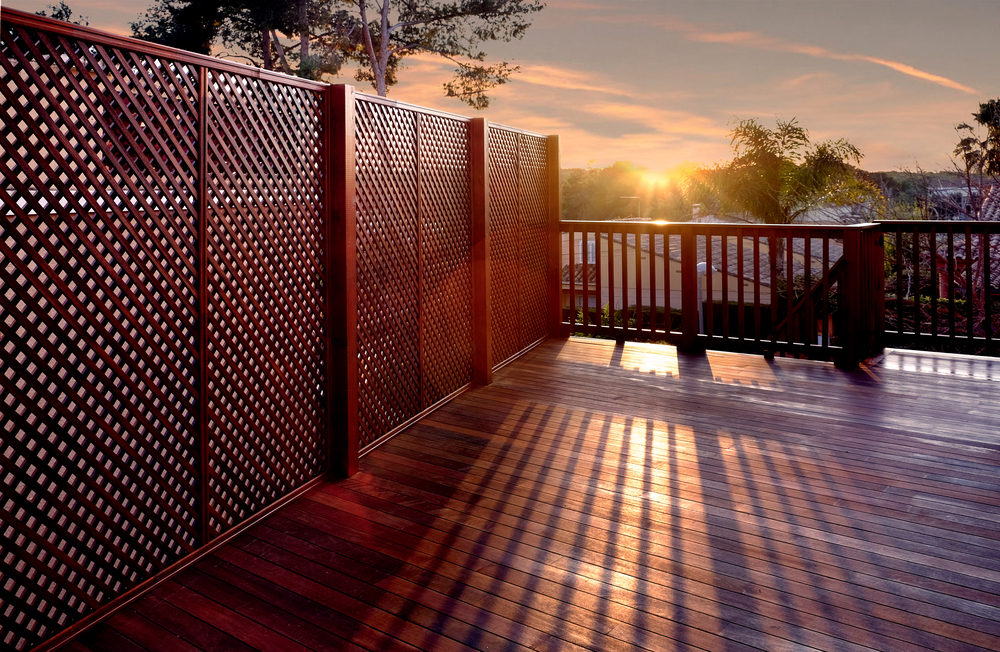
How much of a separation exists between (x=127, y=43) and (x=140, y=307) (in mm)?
913

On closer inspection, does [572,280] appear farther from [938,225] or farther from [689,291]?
[938,225]

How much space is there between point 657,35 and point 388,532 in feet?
64.4

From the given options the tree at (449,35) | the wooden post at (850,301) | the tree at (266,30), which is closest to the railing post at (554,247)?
the wooden post at (850,301)

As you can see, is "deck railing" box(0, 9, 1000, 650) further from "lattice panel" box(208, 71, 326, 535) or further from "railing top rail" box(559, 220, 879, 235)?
"railing top rail" box(559, 220, 879, 235)

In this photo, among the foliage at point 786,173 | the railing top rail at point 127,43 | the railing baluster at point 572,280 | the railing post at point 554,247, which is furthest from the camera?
the foliage at point 786,173

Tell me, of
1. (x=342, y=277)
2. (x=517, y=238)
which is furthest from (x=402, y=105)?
(x=517, y=238)

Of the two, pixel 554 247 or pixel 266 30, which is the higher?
pixel 266 30

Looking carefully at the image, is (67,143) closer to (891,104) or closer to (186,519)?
(186,519)

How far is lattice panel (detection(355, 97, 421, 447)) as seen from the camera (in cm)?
377

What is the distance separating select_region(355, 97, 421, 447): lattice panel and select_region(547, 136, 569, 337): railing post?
9.12ft

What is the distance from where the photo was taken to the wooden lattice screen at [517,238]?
5.64m

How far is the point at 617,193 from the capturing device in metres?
25.5

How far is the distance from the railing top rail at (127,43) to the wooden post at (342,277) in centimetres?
31

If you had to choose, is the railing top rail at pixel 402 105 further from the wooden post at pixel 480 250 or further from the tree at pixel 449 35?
the tree at pixel 449 35
